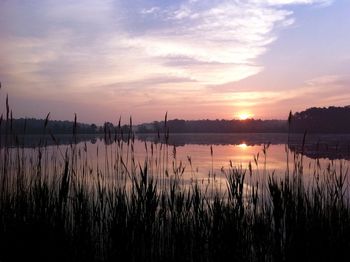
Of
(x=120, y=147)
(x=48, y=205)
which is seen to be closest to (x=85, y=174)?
(x=120, y=147)

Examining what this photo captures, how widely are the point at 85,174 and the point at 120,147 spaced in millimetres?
665

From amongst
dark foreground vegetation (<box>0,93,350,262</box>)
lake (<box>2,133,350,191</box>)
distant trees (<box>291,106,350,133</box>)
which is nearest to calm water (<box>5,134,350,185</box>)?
lake (<box>2,133,350,191</box>)

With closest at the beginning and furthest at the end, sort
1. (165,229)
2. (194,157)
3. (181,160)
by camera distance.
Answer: (165,229)
(181,160)
(194,157)

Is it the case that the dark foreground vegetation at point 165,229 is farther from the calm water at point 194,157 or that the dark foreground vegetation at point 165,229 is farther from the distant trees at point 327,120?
the distant trees at point 327,120

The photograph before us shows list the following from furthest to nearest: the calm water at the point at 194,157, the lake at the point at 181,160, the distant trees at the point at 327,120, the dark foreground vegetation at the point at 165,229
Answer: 1. the distant trees at the point at 327,120
2. the calm water at the point at 194,157
3. the lake at the point at 181,160
4. the dark foreground vegetation at the point at 165,229

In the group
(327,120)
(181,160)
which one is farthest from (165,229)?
(327,120)

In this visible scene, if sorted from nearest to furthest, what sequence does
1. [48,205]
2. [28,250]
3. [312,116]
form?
[28,250] < [48,205] < [312,116]

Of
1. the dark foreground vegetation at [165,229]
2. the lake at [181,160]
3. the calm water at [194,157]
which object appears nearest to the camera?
the dark foreground vegetation at [165,229]

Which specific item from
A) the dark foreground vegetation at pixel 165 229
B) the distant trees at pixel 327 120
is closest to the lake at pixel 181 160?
the dark foreground vegetation at pixel 165 229

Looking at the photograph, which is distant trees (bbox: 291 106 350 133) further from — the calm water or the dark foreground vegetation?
the dark foreground vegetation

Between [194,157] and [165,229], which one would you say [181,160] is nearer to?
[165,229]

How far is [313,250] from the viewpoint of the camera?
4340 millimetres

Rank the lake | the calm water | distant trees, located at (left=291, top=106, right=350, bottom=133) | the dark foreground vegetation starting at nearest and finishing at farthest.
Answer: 1. the dark foreground vegetation
2. the lake
3. the calm water
4. distant trees, located at (left=291, top=106, right=350, bottom=133)

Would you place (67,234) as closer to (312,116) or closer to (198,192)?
(198,192)
